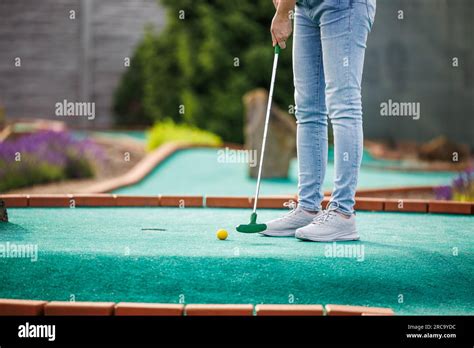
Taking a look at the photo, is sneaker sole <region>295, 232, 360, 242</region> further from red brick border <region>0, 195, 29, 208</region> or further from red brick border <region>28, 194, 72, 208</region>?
red brick border <region>0, 195, 29, 208</region>

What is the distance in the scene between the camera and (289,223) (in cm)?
365

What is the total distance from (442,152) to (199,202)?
5.85 metres

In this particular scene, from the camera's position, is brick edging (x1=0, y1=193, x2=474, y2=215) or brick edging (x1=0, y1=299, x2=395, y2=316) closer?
brick edging (x1=0, y1=299, x2=395, y2=316)

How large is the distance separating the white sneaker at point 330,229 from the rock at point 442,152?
6.77 meters

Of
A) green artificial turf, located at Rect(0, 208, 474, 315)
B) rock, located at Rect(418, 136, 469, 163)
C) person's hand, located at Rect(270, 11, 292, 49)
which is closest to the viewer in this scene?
green artificial turf, located at Rect(0, 208, 474, 315)

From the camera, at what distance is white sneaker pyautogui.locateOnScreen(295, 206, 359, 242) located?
3.44m

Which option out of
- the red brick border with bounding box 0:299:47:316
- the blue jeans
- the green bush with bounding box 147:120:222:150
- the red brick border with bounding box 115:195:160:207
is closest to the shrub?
the green bush with bounding box 147:120:222:150

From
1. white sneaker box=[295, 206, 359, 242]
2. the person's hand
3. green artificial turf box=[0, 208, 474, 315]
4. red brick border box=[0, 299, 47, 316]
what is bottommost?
red brick border box=[0, 299, 47, 316]

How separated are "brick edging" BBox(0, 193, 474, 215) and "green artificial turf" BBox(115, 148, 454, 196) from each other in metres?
1.69

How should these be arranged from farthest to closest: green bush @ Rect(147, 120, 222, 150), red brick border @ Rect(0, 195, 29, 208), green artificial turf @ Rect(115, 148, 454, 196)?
green bush @ Rect(147, 120, 222, 150) < green artificial turf @ Rect(115, 148, 454, 196) < red brick border @ Rect(0, 195, 29, 208)

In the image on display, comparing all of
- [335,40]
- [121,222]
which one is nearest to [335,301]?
[335,40]

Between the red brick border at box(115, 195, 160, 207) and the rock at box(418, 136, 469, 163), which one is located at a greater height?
the rock at box(418, 136, 469, 163)

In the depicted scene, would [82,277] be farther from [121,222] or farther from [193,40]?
[193,40]
